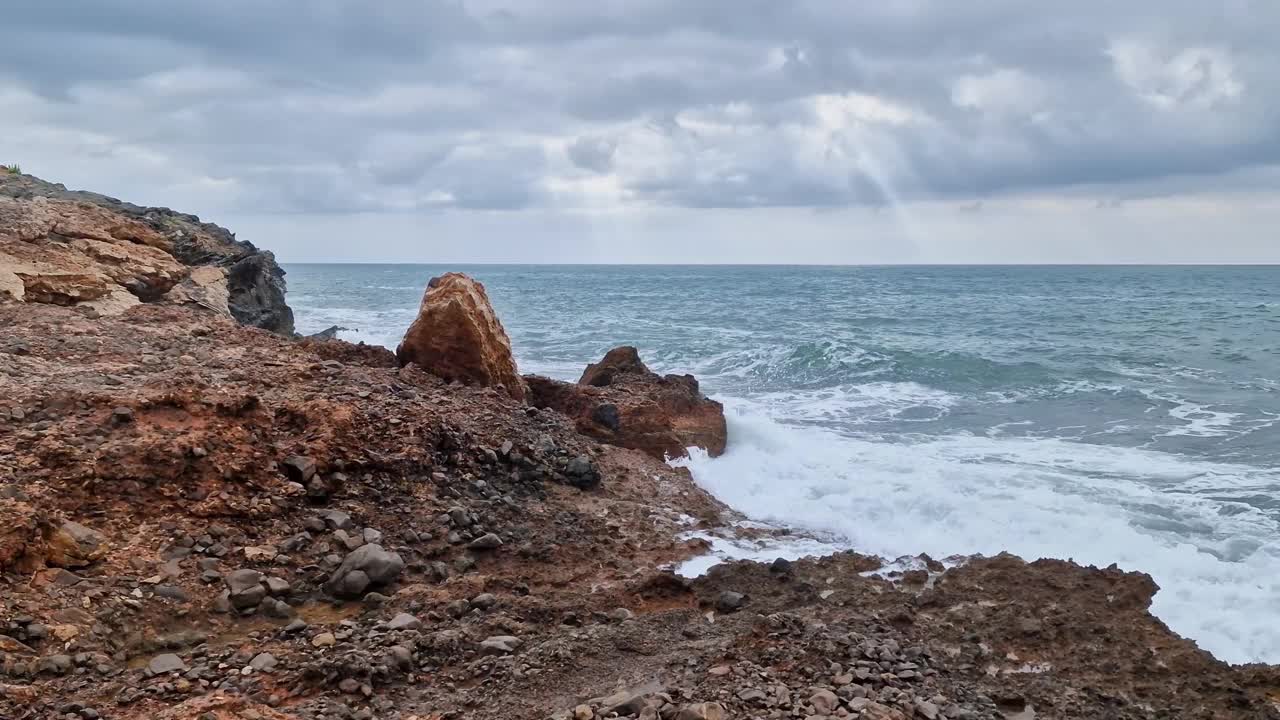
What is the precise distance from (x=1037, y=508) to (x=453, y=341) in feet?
21.5

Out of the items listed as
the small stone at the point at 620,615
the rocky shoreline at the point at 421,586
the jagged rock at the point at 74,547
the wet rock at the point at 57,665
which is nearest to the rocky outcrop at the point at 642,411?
the rocky shoreline at the point at 421,586

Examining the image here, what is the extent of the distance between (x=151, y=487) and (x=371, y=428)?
181 centimetres

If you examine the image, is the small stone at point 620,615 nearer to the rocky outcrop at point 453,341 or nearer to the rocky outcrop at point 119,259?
the rocky outcrop at point 453,341

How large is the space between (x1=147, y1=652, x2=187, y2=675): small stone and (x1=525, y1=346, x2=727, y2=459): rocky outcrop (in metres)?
6.24

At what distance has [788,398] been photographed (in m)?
17.9

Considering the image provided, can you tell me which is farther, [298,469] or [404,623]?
[298,469]

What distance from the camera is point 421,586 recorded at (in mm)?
6137

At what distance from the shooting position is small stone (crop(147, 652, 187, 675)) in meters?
4.81

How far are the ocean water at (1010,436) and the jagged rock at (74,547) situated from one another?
228 inches

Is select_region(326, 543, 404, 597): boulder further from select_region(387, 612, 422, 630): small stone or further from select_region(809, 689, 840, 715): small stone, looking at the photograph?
select_region(809, 689, 840, 715): small stone

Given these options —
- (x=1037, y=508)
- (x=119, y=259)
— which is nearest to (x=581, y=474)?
(x=1037, y=508)

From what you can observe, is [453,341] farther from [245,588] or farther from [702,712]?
[702,712]

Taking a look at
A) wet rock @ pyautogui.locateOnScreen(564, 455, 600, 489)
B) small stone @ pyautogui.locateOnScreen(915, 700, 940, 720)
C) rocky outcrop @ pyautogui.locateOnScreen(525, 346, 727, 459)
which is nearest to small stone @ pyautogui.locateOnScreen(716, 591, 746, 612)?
small stone @ pyautogui.locateOnScreen(915, 700, 940, 720)

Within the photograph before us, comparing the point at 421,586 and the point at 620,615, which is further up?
the point at 421,586
